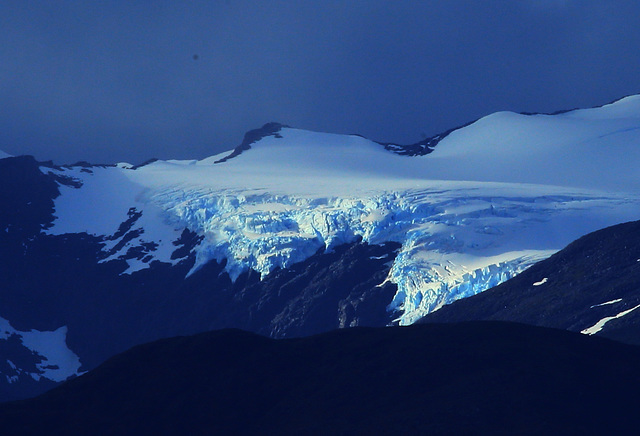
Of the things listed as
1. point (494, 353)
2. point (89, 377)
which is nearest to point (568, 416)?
point (494, 353)

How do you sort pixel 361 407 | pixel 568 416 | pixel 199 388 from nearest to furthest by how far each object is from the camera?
pixel 568 416, pixel 361 407, pixel 199 388

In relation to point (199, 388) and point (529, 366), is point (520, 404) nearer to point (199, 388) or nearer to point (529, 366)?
point (529, 366)

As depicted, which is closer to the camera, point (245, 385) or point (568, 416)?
point (568, 416)

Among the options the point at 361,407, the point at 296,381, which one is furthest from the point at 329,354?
the point at 361,407

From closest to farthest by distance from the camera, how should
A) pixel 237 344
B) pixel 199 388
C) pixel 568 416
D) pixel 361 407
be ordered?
pixel 568 416, pixel 361 407, pixel 199 388, pixel 237 344

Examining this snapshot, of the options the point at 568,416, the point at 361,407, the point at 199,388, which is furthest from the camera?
the point at 199,388

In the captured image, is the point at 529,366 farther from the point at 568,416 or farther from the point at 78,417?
the point at 78,417
